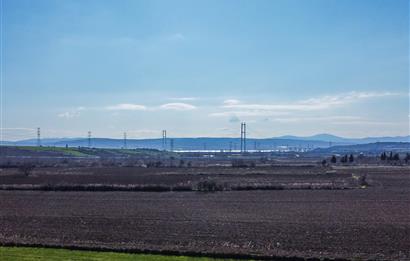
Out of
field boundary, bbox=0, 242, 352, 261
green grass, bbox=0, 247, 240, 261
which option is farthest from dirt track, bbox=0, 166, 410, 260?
green grass, bbox=0, 247, 240, 261

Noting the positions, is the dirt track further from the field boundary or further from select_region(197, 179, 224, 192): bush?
select_region(197, 179, 224, 192): bush

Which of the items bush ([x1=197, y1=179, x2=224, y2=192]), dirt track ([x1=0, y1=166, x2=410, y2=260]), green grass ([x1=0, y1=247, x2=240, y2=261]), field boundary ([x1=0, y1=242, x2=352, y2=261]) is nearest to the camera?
green grass ([x1=0, y1=247, x2=240, y2=261])

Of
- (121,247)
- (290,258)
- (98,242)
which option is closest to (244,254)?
(290,258)

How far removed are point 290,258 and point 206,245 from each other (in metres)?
3.88

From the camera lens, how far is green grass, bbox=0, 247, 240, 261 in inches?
694

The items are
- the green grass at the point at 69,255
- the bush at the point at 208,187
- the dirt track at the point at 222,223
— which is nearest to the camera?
the green grass at the point at 69,255

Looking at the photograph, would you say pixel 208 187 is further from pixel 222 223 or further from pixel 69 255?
pixel 69 255

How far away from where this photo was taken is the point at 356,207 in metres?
36.8

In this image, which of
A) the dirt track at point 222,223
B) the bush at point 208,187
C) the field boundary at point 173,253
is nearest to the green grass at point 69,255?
the field boundary at point 173,253

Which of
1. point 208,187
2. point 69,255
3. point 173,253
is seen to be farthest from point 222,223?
point 208,187

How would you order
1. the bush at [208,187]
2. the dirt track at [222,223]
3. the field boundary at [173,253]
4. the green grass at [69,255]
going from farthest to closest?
the bush at [208,187] → the dirt track at [222,223] → the field boundary at [173,253] → the green grass at [69,255]

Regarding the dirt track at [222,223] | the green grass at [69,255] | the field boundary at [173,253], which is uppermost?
the green grass at [69,255]

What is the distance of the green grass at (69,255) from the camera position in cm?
1762

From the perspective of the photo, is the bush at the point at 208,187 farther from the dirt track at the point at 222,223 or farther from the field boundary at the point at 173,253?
the field boundary at the point at 173,253
